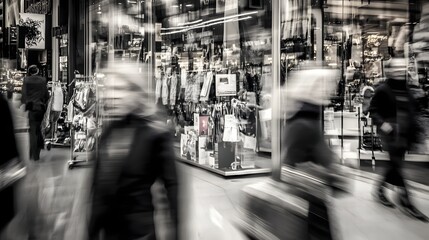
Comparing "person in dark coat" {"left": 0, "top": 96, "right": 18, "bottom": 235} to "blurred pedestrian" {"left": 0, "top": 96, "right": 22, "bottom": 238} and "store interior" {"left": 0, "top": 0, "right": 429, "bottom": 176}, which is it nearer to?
"blurred pedestrian" {"left": 0, "top": 96, "right": 22, "bottom": 238}

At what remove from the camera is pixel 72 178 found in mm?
7516

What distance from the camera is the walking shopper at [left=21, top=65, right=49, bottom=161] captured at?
8.77 m

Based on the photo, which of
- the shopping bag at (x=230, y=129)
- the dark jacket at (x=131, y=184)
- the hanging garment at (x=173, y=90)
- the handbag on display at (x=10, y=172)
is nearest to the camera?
the dark jacket at (x=131, y=184)

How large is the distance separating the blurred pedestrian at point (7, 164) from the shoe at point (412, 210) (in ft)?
13.9

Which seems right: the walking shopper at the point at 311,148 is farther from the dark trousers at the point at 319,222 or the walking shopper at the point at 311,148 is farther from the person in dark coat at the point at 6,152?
the person in dark coat at the point at 6,152

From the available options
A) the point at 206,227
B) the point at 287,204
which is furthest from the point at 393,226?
the point at 287,204

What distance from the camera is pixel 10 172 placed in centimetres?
292

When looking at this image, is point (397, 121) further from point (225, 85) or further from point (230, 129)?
point (225, 85)

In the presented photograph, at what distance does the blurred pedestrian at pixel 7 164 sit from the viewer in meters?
2.86

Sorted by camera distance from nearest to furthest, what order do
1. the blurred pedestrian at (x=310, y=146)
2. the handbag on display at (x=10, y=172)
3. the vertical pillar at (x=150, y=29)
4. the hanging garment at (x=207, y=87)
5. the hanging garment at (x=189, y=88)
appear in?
the blurred pedestrian at (x=310, y=146) < the handbag on display at (x=10, y=172) < the hanging garment at (x=207, y=87) < the hanging garment at (x=189, y=88) < the vertical pillar at (x=150, y=29)

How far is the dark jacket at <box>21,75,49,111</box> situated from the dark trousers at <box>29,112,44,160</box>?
16 cm

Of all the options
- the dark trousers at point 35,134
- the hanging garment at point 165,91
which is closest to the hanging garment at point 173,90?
the hanging garment at point 165,91

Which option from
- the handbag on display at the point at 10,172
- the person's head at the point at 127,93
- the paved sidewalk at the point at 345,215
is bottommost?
the paved sidewalk at the point at 345,215

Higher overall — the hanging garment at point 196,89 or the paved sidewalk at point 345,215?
the hanging garment at point 196,89
